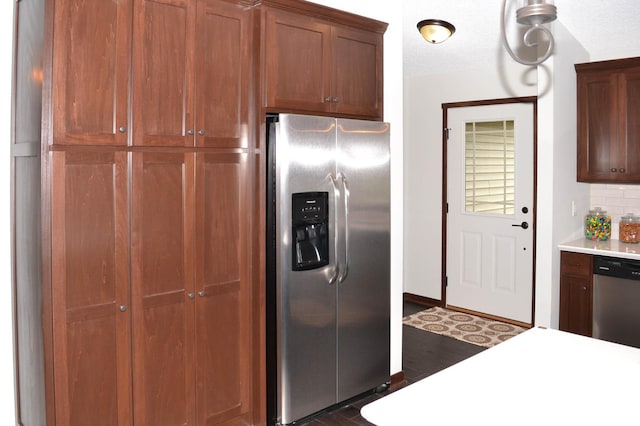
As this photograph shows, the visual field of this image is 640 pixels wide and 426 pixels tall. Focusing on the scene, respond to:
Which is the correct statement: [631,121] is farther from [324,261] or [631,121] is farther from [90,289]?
[90,289]

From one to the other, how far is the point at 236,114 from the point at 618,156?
3248mm

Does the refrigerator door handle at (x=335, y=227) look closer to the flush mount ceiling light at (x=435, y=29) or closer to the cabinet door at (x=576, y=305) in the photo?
the flush mount ceiling light at (x=435, y=29)

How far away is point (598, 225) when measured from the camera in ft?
15.2

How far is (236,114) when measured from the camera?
2891 millimetres

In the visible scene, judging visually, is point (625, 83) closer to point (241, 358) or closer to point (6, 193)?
point (241, 358)

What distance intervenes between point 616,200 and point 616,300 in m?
0.99

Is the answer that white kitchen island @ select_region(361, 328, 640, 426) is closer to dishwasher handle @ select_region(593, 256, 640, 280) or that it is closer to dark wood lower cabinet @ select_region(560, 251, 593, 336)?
dishwasher handle @ select_region(593, 256, 640, 280)

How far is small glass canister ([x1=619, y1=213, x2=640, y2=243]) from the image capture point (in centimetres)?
445

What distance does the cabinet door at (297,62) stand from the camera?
296cm

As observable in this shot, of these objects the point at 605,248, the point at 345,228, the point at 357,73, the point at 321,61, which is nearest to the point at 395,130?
the point at 357,73

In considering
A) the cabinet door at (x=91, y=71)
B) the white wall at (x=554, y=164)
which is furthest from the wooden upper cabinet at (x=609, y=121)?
the cabinet door at (x=91, y=71)

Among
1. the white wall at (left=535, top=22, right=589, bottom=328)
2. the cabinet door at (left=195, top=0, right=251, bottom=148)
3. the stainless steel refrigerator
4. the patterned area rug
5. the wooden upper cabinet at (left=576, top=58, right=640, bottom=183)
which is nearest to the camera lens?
the cabinet door at (left=195, top=0, right=251, bottom=148)

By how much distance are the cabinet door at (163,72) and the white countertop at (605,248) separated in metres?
3.16

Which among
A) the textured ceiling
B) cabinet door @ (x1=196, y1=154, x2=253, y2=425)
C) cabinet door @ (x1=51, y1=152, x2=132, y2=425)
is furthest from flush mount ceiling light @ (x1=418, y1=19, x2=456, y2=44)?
cabinet door @ (x1=51, y1=152, x2=132, y2=425)
